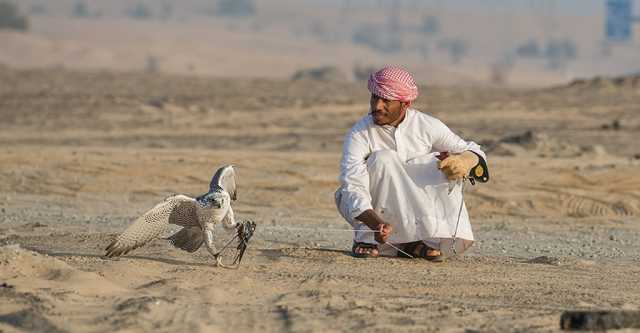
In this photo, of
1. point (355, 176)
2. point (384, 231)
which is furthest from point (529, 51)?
point (384, 231)

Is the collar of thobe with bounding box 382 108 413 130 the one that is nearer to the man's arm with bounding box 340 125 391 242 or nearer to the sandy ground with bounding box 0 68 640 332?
the man's arm with bounding box 340 125 391 242

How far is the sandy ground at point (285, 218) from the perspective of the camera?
23.2ft

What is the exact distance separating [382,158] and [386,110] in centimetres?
28

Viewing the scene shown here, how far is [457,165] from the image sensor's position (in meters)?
8.47

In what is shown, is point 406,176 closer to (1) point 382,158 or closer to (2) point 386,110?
(1) point 382,158

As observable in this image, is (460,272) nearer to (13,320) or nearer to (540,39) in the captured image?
(13,320)

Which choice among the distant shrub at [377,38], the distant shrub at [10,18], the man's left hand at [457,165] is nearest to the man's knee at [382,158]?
the man's left hand at [457,165]

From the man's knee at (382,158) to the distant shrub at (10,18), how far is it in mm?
74371

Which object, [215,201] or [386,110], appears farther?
[386,110]

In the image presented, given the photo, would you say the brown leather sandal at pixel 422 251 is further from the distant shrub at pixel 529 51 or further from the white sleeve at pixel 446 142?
the distant shrub at pixel 529 51

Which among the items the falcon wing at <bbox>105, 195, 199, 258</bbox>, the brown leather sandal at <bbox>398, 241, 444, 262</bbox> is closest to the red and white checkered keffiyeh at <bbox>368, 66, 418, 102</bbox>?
the brown leather sandal at <bbox>398, 241, 444, 262</bbox>

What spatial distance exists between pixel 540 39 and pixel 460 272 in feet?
440

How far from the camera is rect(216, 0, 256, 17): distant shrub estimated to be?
454ft

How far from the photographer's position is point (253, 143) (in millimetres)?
20812
